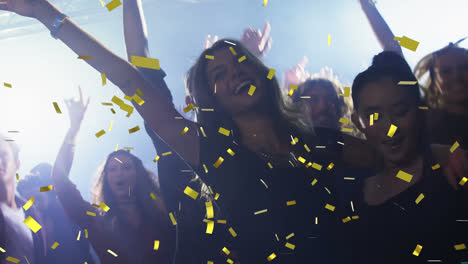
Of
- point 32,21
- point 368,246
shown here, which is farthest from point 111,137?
point 368,246

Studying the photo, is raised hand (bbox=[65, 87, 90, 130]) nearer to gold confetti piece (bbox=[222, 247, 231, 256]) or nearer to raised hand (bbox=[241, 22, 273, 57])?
raised hand (bbox=[241, 22, 273, 57])

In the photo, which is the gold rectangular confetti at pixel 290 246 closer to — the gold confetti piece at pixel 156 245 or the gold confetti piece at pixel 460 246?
the gold confetti piece at pixel 460 246

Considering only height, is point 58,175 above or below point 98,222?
above

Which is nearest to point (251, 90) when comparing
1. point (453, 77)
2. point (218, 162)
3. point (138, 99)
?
point (218, 162)

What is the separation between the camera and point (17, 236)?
1.75 meters

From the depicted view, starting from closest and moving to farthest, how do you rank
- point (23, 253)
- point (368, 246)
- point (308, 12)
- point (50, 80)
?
1. point (368, 246)
2. point (23, 253)
3. point (50, 80)
4. point (308, 12)

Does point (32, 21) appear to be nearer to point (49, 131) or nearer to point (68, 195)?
point (49, 131)

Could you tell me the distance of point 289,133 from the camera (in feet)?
4.06

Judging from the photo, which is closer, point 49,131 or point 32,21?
point 32,21

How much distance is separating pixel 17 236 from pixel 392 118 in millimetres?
1964

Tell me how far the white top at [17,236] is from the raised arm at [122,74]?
123 cm

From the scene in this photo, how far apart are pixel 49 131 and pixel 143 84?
18.7 feet

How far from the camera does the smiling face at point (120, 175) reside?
1.91 meters

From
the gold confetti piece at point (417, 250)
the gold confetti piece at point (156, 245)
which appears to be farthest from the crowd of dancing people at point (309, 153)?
the gold confetti piece at point (156, 245)
